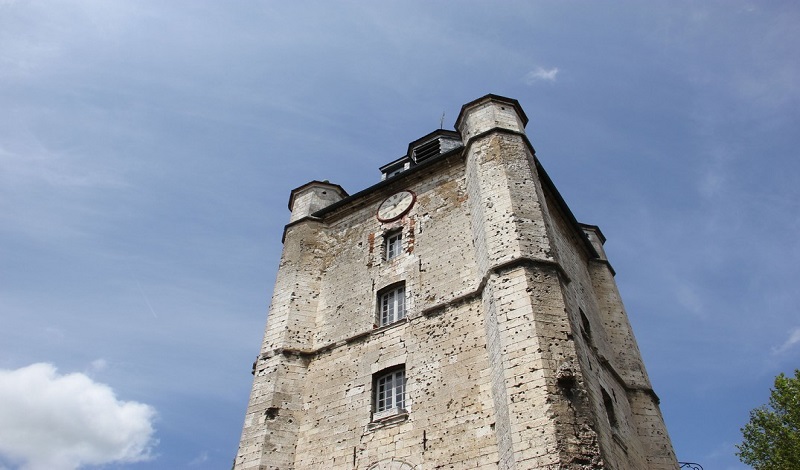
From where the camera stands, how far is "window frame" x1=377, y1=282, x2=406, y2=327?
1261 centimetres

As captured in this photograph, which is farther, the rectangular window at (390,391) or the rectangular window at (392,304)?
the rectangular window at (392,304)

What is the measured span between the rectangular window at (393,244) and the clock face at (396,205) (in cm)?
46

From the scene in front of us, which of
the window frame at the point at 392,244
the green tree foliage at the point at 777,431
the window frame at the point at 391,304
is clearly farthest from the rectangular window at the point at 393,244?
the green tree foliage at the point at 777,431

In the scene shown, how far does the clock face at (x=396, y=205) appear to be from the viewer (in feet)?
48.3

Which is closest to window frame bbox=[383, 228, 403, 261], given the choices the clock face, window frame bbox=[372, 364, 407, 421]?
the clock face

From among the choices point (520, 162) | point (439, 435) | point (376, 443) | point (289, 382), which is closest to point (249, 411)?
point (289, 382)

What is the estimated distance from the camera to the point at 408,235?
1392 cm

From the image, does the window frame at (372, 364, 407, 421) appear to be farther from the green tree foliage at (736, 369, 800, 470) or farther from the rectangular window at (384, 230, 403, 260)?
the green tree foliage at (736, 369, 800, 470)

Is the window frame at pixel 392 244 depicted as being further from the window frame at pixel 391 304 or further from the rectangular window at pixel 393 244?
the window frame at pixel 391 304

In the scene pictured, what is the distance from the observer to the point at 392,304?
1291 cm

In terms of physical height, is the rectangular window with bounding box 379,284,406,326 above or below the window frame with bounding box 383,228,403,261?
below

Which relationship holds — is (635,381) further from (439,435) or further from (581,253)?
(439,435)

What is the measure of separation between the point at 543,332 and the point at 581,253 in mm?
7804

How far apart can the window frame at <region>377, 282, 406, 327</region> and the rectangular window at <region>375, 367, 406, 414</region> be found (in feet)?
4.20
